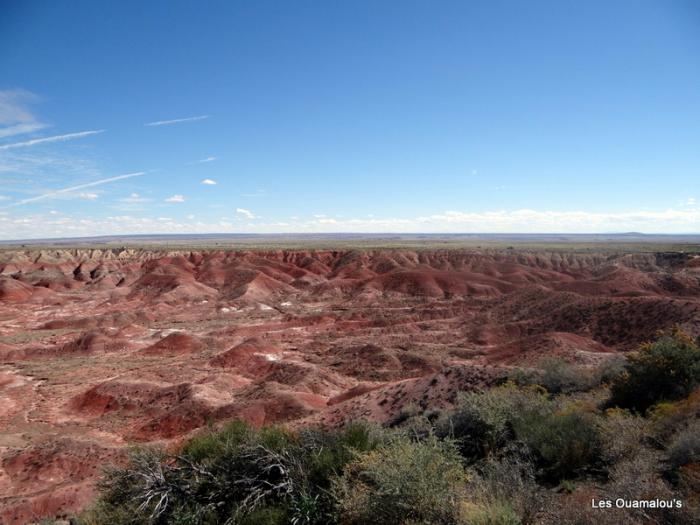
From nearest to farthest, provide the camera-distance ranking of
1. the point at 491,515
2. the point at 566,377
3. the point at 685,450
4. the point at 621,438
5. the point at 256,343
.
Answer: the point at 491,515 < the point at 685,450 < the point at 621,438 < the point at 566,377 < the point at 256,343

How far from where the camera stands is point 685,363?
1205 cm

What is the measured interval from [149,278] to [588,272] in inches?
2754

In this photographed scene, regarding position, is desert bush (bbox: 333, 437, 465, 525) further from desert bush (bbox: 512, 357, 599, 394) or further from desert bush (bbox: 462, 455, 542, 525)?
desert bush (bbox: 512, 357, 599, 394)

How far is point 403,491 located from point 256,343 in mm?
30418

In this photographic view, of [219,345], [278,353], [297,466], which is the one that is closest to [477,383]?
[297,466]

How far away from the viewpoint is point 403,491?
600 centimetres

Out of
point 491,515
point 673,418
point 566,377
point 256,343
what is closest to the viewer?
point 491,515

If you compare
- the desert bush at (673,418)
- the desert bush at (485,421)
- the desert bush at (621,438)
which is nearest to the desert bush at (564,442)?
the desert bush at (621,438)

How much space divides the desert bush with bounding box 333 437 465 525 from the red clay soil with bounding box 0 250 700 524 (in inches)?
336

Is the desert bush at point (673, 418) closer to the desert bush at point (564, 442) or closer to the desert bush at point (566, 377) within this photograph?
the desert bush at point (564, 442)

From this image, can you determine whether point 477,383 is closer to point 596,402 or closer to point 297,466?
point 596,402

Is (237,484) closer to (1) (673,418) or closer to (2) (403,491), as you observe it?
(2) (403,491)

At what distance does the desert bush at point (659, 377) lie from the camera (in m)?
11.8

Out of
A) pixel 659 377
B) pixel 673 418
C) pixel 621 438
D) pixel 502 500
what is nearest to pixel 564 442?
pixel 621 438
